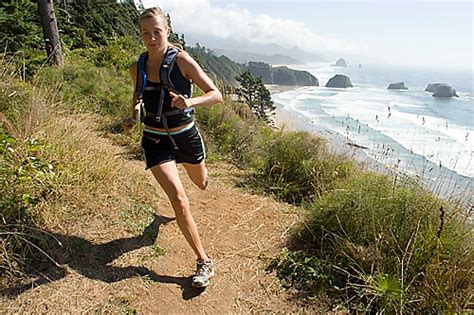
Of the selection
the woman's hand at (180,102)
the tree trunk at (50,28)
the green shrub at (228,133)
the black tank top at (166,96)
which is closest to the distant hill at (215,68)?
the green shrub at (228,133)

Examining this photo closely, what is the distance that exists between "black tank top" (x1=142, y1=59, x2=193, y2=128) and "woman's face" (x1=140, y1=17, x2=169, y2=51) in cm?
19

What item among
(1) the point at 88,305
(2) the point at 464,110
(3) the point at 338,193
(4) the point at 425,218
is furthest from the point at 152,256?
(2) the point at 464,110

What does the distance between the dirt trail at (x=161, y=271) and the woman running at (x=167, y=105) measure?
0.74ft

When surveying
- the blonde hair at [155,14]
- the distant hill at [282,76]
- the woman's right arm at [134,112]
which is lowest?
the woman's right arm at [134,112]

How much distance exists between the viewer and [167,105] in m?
2.92

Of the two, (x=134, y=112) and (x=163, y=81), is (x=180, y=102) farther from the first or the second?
(x=134, y=112)

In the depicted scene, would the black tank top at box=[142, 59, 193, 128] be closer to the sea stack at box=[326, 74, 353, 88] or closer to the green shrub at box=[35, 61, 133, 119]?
the green shrub at box=[35, 61, 133, 119]

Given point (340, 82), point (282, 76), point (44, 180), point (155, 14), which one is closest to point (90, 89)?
point (44, 180)

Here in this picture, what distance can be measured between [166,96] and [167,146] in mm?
415

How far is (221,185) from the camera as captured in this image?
5176mm

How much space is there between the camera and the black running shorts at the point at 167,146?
302 cm

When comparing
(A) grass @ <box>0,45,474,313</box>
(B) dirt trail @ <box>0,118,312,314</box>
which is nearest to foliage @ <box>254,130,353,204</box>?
(A) grass @ <box>0,45,474,313</box>

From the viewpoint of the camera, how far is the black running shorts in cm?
302

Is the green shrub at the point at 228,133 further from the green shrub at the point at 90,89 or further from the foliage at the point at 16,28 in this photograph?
the foliage at the point at 16,28
